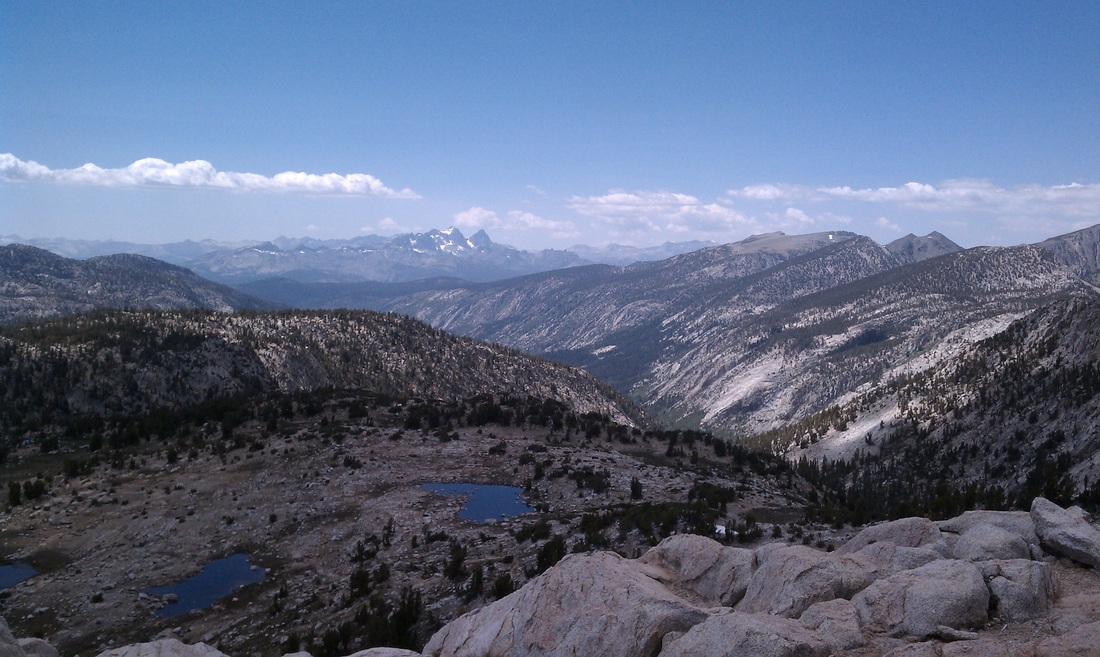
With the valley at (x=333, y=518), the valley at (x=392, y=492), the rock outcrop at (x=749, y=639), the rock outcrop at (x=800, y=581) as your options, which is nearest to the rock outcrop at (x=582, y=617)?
the valley at (x=392, y=492)

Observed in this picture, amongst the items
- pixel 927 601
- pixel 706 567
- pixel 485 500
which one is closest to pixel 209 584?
pixel 485 500

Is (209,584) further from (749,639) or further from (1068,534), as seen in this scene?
(1068,534)

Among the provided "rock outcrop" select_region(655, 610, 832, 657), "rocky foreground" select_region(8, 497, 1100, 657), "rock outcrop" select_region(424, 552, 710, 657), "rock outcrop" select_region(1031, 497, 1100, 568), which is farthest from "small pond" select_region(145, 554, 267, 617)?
"rock outcrop" select_region(1031, 497, 1100, 568)

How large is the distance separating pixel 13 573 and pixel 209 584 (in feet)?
28.2

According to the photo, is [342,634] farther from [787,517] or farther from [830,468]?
[830,468]

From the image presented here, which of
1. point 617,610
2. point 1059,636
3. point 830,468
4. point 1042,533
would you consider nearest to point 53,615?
point 617,610

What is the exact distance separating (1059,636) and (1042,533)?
20.8 feet

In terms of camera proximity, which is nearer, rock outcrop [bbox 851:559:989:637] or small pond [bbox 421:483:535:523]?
rock outcrop [bbox 851:559:989:637]

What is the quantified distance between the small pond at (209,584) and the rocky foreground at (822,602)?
8313 mm

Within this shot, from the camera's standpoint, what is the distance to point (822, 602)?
12320mm

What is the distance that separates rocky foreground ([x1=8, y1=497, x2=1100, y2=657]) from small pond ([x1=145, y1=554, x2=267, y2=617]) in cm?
831

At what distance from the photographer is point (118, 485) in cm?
3550

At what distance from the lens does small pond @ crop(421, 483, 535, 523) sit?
1261 inches

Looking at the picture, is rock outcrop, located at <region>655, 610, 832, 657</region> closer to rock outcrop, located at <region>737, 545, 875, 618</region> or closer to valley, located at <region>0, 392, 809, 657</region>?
rock outcrop, located at <region>737, 545, 875, 618</region>
